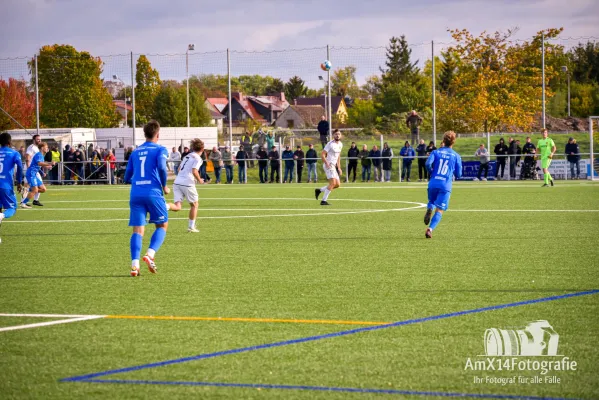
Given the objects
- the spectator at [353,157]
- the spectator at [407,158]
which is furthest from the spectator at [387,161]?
the spectator at [353,157]

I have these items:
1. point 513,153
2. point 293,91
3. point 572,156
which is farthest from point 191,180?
point 293,91

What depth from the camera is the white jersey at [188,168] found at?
54.7ft

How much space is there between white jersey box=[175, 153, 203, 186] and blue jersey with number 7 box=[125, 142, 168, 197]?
6166 mm

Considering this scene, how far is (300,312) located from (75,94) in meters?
65.5

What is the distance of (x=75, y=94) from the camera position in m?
69.6

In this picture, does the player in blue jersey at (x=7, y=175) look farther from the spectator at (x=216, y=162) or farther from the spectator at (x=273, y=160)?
the spectator at (x=273, y=160)

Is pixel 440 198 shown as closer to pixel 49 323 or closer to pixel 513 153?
pixel 49 323

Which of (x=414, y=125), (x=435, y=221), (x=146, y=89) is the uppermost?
(x=146, y=89)

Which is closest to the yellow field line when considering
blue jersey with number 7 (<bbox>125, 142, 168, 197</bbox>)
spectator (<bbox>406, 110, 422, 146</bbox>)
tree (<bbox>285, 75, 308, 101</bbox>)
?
blue jersey with number 7 (<bbox>125, 142, 168, 197</bbox>)

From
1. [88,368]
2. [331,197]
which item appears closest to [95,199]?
[331,197]

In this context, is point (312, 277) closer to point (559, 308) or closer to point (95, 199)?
point (559, 308)

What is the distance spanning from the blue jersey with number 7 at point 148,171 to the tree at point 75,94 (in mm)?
52442

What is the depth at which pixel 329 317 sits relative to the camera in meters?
7.55

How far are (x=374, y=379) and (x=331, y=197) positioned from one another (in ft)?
72.8
